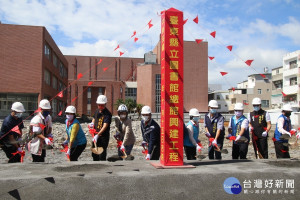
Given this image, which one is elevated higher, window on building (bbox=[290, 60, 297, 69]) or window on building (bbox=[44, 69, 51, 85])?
window on building (bbox=[290, 60, 297, 69])

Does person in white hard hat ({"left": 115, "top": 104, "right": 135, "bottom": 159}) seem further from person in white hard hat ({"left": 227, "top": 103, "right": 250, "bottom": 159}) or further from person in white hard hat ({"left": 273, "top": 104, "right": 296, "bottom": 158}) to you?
person in white hard hat ({"left": 273, "top": 104, "right": 296, "bottom": 158})

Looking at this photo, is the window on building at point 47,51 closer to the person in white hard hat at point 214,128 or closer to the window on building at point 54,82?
the window on building at point 54,82

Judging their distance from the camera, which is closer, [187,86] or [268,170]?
[268,170]

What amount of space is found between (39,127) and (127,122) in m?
1.96

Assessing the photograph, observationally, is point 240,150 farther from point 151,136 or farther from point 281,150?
point 151,136

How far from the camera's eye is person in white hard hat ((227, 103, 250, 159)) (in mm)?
6957

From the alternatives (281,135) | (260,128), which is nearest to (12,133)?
(260,128)

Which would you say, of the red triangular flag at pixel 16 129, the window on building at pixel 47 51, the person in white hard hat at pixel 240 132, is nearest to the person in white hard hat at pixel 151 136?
the person in white hard hat at pixel 240 132

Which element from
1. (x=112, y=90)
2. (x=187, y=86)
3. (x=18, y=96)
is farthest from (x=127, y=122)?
(x=112, y=90)

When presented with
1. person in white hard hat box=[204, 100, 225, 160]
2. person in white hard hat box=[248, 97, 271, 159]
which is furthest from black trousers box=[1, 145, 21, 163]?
person in white hard hat box=[248, 97, 271, 159]

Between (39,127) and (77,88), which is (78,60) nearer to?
(77,88)

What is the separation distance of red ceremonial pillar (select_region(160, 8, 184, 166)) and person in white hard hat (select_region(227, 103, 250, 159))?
2.34 m

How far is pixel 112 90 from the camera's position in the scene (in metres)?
68.1

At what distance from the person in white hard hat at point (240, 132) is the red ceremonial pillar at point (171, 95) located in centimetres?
234
